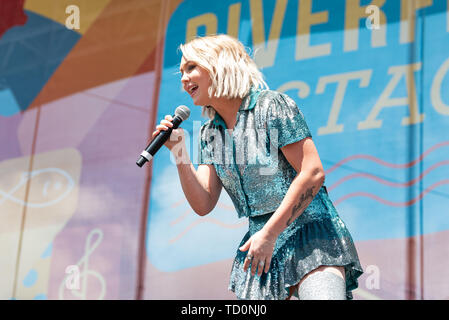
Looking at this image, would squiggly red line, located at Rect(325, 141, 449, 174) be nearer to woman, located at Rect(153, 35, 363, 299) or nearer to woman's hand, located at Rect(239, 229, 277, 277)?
woman, located at Rect(153, 35, 363, 299)

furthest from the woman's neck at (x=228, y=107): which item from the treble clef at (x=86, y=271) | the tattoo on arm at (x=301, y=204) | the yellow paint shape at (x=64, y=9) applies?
the yellow paint shape at (x=64, y=9)

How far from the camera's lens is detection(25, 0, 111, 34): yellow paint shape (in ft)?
15.7

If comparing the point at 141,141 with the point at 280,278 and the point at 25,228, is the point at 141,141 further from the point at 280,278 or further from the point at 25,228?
the point at 280,278

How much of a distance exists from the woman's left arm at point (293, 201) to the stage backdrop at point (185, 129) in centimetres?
171

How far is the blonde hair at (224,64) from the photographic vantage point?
1.94 metres

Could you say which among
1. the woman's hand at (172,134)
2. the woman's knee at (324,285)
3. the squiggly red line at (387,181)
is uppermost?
the squiggly red line at (387,181)

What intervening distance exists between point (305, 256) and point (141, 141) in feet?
8.74

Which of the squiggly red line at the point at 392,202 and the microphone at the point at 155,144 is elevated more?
the squiggly red line at the point at 392,202

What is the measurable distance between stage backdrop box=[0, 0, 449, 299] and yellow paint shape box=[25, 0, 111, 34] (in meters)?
0.02

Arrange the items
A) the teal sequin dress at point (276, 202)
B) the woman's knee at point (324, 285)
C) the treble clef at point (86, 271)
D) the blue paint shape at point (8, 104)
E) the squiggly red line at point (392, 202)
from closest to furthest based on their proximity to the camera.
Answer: the woman's knee at point (324, 285)
the teal sequin dress at point (276, 202)
the squiggly red line at point (392, 202)
the treble clef at point (86, 271)
the blue paint shape at point (8, 104)

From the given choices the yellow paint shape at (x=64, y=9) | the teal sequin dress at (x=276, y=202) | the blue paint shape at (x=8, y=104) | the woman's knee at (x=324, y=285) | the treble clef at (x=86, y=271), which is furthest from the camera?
the blue paint shape at (x=8, y=104)

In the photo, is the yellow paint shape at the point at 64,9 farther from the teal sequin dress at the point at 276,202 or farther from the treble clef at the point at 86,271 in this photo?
the teal sequin dress at the point at 276,202

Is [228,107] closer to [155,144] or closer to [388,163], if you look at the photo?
[155,144]

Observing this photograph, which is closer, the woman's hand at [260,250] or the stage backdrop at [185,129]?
the woman's hand at [260,250]
